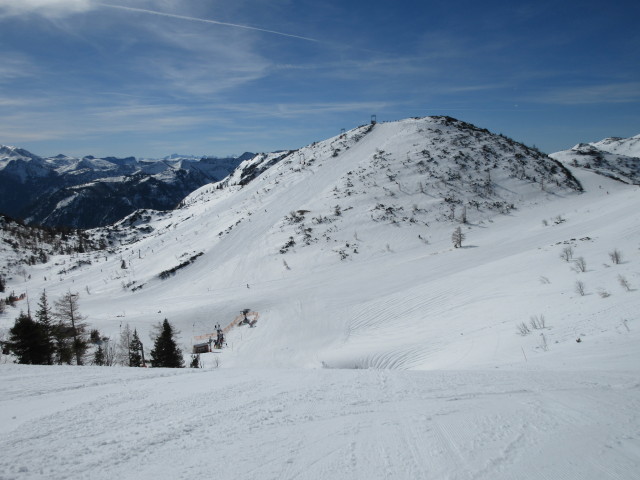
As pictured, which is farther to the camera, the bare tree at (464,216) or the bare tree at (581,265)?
the bare tree at (464,216)

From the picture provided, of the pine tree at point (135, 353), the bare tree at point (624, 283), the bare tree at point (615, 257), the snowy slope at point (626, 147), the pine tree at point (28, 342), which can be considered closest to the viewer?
the bare tree at point (624, 283)

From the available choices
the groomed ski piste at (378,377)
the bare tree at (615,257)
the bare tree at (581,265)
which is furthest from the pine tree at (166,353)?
the bare tree at (615,257)

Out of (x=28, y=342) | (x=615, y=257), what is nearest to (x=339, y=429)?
(x=615, y=257)

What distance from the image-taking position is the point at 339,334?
19.2 metres

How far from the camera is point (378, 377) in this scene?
6770mm

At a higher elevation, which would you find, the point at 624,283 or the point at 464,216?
the point at 464,216

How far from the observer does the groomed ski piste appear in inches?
144

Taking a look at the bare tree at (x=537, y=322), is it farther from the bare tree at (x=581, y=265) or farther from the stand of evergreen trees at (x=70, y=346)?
the stand of evergreen trees at (x=70, y=346)

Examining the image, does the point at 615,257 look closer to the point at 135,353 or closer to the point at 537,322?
the point at 537,322

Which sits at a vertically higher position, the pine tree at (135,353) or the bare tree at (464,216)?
the bare tree at (464,216)

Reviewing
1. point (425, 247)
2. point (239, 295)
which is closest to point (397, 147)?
point (425, 247)

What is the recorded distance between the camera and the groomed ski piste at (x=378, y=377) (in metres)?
3.67

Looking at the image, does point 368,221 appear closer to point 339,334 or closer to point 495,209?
point 495,209

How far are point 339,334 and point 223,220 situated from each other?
4078 centimetres
